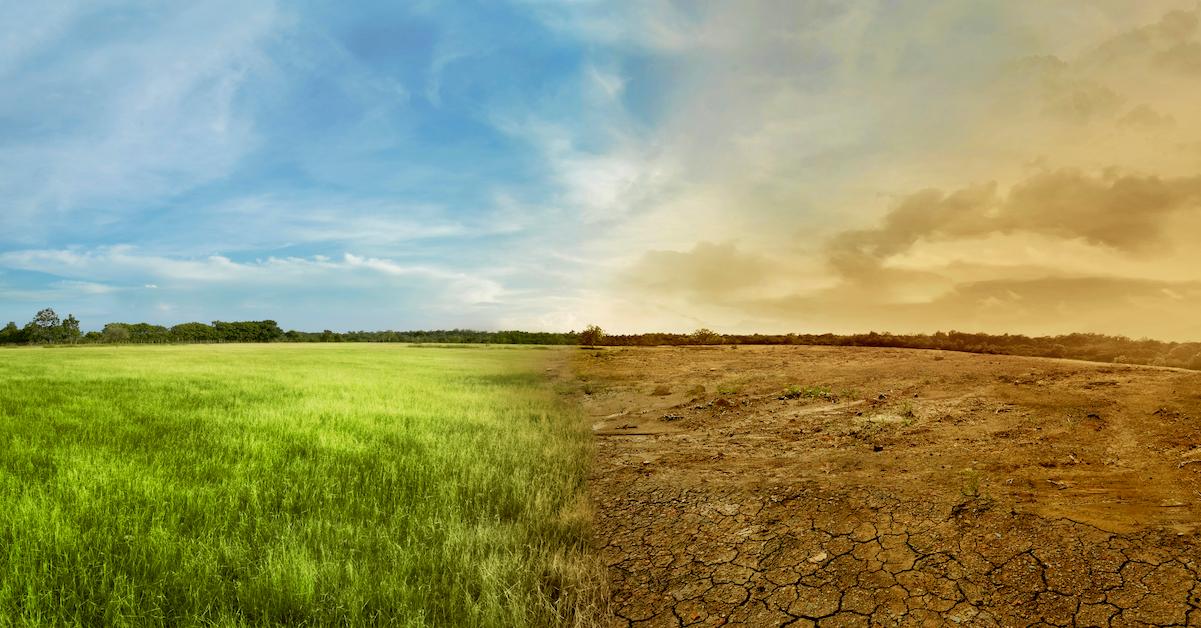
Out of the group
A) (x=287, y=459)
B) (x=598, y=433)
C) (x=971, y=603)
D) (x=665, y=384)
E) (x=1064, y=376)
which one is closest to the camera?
(x=971, y=603)

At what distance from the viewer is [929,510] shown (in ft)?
15.7

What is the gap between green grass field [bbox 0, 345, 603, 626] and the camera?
3.99 meters

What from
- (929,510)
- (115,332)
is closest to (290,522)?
(929,510)

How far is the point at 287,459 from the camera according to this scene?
27.5ft

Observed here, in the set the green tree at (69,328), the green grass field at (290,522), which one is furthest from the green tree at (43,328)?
the green grass field at (290,522)

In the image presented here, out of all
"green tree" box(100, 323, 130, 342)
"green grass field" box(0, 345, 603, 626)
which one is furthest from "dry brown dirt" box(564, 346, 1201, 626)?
"green tree" box(100, 323, 130, 342)

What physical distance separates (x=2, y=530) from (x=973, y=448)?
9.71m

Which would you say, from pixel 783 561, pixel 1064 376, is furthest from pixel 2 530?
pixel 1064 376

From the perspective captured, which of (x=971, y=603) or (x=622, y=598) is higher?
(x=971, y=603)

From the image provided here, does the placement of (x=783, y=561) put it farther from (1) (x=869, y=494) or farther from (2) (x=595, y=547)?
(2) (x=595, y=547)

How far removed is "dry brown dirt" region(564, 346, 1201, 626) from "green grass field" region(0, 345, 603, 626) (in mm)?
889

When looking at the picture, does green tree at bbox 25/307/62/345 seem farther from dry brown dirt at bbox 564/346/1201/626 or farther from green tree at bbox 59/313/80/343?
dry brown dirt at bbox 564/346/1201/626

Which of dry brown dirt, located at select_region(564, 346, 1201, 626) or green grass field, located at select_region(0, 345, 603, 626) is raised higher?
dry brown dirt, located at select_region(564, 346, 1201, 626)

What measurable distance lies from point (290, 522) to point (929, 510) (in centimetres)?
589
